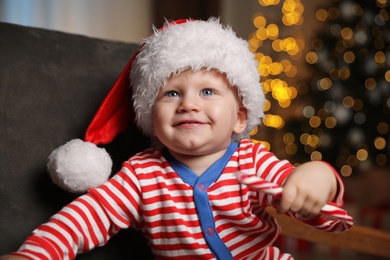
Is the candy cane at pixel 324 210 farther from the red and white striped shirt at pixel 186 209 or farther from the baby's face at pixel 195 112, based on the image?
the baby's face at pixel 195 112

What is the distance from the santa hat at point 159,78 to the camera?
2.89 ft

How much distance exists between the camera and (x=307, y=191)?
731 mm

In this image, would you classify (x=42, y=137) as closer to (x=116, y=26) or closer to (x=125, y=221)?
(x=125, y=221)

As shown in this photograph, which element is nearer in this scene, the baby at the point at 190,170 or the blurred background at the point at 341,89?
the baby at the point at 190,170

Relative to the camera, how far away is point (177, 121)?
862mm

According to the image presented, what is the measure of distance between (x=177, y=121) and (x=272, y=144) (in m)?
2.94

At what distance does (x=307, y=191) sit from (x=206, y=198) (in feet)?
0.67

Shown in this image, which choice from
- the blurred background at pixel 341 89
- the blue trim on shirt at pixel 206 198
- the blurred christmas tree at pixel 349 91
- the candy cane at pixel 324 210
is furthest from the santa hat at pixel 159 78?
the blurred christmas tree at pixel 349 91

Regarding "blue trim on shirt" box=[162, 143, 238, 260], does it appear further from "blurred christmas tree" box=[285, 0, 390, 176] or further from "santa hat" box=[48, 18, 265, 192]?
"blurred christmas tree" box=[285, 0, 390, 176]

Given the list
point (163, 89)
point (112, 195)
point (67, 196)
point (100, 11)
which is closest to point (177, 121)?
point (163, 89)

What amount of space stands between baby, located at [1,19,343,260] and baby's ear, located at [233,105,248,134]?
0.08 ft

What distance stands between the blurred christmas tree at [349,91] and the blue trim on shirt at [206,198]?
233 centimetres

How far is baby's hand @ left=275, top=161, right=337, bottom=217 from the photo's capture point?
2.35 ft

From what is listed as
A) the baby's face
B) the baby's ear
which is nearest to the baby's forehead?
the baby's face
